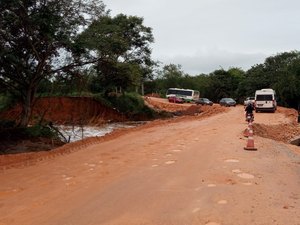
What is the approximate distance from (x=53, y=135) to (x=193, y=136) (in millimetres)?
8215

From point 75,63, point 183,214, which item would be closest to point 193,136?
point 75,63

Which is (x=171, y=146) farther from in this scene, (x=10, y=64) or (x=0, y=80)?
(x=0, y=80)

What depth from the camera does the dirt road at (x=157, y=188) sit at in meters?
7.07

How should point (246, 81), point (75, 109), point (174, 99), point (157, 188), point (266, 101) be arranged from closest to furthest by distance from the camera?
point (157, 188)
point (266, 101)
point (75, 109)
point (174, 99)
point (246, 81)

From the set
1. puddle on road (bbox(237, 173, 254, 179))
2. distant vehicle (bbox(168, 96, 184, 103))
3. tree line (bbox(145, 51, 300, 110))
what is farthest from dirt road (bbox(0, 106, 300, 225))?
distant vehicle (bbox(168, 96, 184, 103))

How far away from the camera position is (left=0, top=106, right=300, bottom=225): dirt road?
707 centimetres

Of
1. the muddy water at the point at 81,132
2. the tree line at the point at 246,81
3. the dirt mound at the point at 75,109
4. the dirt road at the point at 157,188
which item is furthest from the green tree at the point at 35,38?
the tree line at the point at 246,81

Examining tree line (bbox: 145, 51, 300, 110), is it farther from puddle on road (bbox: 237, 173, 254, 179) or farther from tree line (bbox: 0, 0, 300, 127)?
puddle on road (bbox: 237, 173, 254, 179)

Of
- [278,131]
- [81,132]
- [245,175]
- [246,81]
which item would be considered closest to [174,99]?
[246,81]

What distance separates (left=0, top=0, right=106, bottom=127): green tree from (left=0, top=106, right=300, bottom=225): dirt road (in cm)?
644

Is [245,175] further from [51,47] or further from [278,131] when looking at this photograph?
[278,131]

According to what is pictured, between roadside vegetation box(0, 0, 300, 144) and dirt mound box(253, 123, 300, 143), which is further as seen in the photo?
dirt mound box(253, 123, 300, 143)

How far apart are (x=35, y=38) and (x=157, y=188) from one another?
12.6 meters

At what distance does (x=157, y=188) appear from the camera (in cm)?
905
